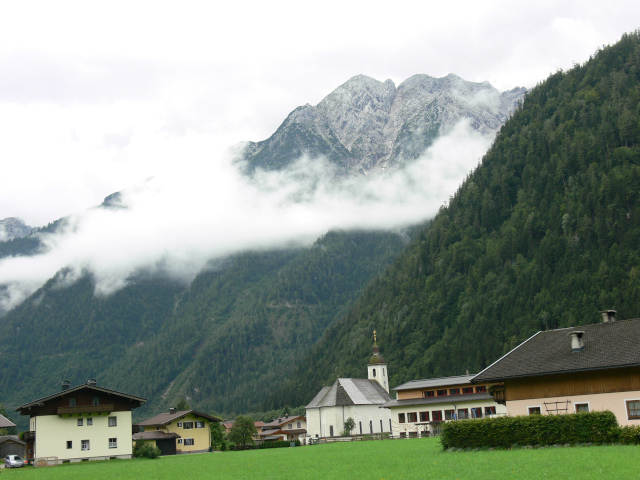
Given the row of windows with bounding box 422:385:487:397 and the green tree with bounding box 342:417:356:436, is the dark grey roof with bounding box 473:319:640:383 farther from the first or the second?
the green tree with bounding box 342:417:356:436

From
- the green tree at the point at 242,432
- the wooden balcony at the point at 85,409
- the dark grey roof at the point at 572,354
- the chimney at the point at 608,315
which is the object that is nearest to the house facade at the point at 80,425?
the wooden balcony at the point at 85,409

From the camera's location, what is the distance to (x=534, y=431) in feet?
107

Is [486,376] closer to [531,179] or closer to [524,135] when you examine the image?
[531,179]

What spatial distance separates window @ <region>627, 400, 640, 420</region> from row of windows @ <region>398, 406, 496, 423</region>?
43.5m

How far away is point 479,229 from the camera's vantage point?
157 m

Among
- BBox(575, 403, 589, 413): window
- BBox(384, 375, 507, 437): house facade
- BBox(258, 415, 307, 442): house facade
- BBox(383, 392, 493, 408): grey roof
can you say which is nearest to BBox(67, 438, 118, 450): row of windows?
BBox(384, 375, 507, 437): house facade

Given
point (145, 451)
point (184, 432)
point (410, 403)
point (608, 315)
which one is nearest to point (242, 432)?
point (184, 432)

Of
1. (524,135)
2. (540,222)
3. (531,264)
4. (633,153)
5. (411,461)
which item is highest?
(524,135)

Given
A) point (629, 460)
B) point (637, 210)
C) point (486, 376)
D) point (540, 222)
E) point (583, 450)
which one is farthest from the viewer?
point (540, 222)

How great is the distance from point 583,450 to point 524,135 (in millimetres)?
141389

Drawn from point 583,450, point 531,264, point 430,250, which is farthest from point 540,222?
point 583,450

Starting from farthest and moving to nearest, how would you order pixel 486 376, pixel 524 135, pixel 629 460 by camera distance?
1. pixel 524 135
2. pixel 486 376
3. pixel 629 460

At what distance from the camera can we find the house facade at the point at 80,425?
6259 centimetres

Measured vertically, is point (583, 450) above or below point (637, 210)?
below
